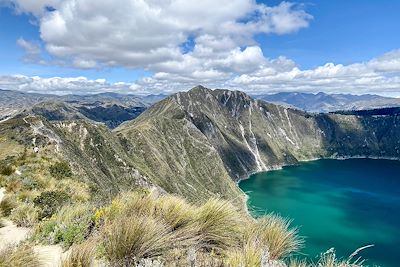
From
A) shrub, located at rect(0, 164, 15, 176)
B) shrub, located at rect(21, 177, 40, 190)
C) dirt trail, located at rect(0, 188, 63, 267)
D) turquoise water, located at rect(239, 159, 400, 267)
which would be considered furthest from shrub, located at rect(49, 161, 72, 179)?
turquoise water, located at rect(239, 159, 400, 267)

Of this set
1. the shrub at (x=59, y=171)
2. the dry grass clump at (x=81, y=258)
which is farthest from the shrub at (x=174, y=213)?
the shrub at (x=59, y=171)

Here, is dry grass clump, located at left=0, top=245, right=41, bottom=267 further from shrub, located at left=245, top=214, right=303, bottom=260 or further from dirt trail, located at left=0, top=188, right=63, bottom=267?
shrub, located at left=245, top=214, right=303, bottom=260

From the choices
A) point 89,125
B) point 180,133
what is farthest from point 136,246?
point 180,133

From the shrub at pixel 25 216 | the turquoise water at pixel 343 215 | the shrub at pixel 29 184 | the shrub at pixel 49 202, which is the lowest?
A: the turquoise water at pixel 343 215

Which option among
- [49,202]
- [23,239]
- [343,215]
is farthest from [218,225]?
[343,215]

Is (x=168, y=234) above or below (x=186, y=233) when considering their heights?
above

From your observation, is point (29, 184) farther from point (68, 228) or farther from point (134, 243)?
point (134, 243)

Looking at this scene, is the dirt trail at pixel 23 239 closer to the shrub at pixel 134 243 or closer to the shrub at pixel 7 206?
the shrub at pixel 7 206
